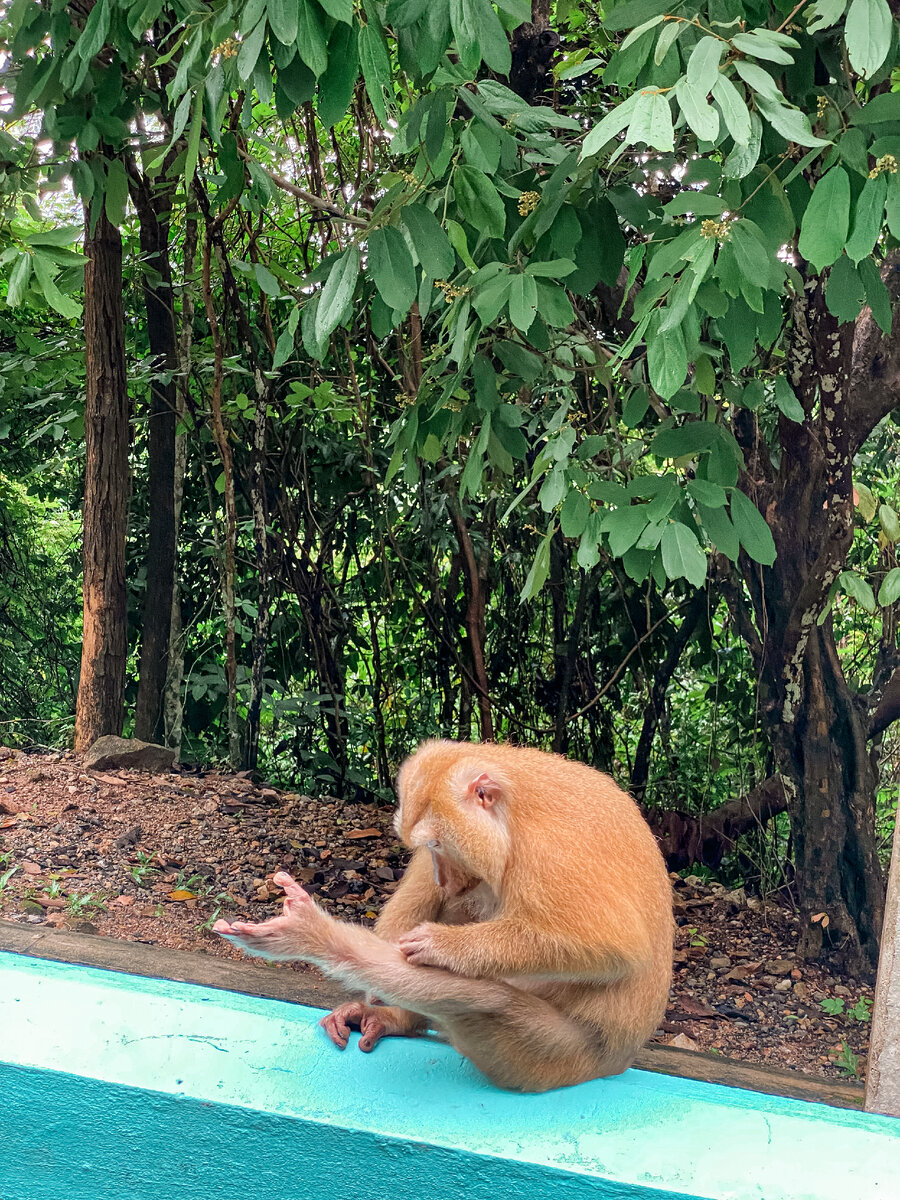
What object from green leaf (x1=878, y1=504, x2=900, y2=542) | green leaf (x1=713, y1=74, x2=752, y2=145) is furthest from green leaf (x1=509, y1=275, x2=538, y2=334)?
green leaf (x1=878, y1=504, x2=900, y2=542)

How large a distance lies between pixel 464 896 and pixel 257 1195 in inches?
17.2

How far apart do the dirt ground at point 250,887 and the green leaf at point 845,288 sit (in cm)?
162

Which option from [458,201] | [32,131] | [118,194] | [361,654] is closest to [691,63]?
[458,201]

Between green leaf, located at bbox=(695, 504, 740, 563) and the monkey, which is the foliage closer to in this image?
green leaf, located at bbox=(695, 504, 740, 563)

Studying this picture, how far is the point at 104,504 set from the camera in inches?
118

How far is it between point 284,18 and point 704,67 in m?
0.44

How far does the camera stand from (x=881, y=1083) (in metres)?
1.32

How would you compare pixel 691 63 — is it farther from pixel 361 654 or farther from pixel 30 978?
pixel 361 654

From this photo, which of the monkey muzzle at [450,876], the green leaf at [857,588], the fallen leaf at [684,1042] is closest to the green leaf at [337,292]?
the monkey muzzle at [450,876]

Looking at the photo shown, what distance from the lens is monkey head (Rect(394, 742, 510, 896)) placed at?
4.18 feet

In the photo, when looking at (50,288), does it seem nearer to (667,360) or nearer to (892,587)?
(667,360)

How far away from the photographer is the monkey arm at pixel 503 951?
125 centimetres

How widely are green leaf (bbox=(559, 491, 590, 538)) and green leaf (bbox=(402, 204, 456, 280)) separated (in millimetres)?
539

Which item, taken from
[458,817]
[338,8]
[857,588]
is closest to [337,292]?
[338,8]
